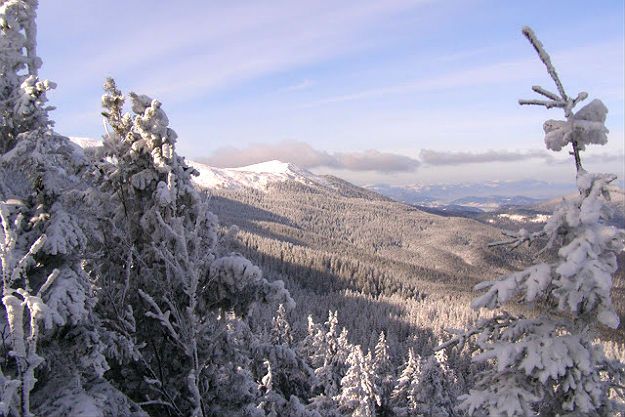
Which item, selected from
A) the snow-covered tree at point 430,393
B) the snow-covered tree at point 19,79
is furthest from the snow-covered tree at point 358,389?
the snow-covered tree at point 19,79

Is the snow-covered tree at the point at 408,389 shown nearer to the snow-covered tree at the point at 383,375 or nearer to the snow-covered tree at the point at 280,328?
Answer: the snow-covered tree at the point at 383,375

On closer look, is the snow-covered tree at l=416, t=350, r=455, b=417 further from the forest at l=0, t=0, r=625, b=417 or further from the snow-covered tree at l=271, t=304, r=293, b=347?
the forest at l=0, t=0, r=625, b=417

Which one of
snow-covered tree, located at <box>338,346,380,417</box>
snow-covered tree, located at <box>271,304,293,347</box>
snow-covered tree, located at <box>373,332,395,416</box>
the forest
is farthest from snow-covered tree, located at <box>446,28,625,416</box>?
snow-covered tree, located at <box>373,332,395,416</box>

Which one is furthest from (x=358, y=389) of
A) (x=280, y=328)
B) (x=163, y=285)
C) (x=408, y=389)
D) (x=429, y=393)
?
(x=163, y=285)

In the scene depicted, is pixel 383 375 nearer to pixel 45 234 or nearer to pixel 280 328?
pixel 280 328

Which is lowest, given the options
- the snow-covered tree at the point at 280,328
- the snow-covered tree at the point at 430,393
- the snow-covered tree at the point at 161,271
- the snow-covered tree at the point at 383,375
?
the snow-covered tree at the point at 383,375

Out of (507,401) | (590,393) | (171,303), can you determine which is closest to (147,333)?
(171,303)

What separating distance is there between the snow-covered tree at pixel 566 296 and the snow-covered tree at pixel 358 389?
23.9m

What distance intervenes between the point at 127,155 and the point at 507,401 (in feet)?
26.0

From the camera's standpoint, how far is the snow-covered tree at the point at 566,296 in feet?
19.0

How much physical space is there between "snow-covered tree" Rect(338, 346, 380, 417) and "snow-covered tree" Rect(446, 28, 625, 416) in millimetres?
23936

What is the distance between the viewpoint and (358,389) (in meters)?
29.2

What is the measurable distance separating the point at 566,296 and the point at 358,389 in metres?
25.5

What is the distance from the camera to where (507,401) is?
6.08 metres
